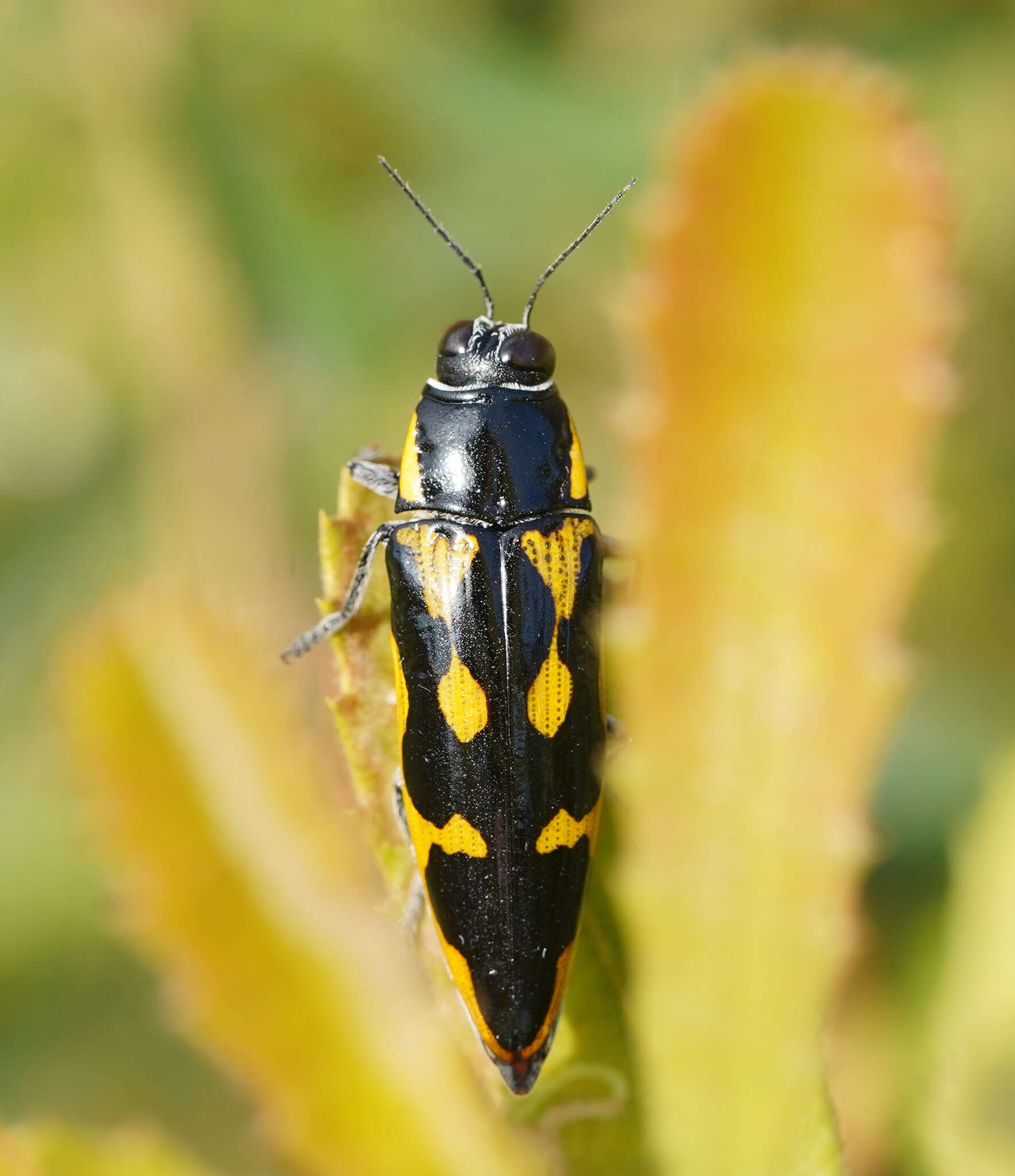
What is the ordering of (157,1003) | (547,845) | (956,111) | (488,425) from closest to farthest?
(547,845) → (488,425) → (157,1003) → (956,111)

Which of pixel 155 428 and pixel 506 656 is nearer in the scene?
pixel 506 656

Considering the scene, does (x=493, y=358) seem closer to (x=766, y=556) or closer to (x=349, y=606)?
(x=349, y=606)

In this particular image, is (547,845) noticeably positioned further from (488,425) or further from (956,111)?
(956,111)

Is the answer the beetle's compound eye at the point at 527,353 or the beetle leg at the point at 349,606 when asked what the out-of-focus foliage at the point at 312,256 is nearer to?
the beetle's compound eye at the point at 527,353

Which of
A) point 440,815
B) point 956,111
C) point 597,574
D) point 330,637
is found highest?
point 956,111

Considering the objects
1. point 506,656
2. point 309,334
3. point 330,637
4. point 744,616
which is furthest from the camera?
point 309,334

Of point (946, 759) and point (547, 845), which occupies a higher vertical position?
point (946, 759)

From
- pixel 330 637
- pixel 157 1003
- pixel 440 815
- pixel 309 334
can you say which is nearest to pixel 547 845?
pixel 440 815

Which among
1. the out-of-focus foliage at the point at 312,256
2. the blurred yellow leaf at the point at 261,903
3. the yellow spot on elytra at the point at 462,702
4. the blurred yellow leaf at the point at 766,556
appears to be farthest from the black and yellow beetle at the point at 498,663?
the out-of-focus foliage at the point at 312,256
